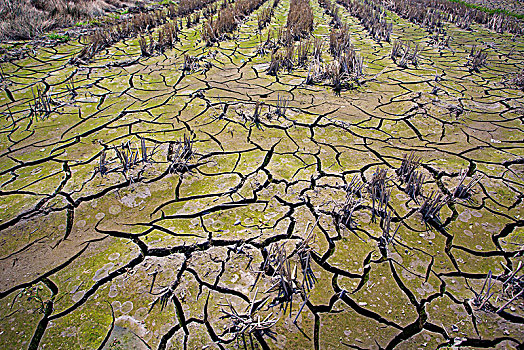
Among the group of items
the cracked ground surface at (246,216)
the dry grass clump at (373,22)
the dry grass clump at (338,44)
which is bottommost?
the cracked ground surface at (246,216)

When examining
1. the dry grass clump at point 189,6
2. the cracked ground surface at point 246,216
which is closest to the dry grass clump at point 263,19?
the dry grass clump at point 189,6

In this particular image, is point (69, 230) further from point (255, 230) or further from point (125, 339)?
point (255, 230)

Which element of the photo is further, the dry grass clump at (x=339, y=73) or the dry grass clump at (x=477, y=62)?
the dry grass clump at (x=477, y=62)

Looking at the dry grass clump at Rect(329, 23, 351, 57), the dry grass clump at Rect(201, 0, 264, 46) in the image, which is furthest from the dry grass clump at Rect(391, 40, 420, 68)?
the dry grass clump at Rect(201, 0, 264, 46)

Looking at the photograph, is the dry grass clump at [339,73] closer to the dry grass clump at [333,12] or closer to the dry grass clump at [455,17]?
the dry grass clump at [333,12]

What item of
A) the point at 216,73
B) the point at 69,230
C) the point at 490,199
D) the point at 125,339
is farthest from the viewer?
the point at 216,73

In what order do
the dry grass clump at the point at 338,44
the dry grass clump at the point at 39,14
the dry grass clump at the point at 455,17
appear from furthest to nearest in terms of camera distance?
1. the dry grass clump at the point at 455,17
2. the dry grass clump at the point at 39,14
3. the dry grass clump at the point at 338,44

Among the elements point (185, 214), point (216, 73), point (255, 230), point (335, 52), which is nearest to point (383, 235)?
point (255, 230)

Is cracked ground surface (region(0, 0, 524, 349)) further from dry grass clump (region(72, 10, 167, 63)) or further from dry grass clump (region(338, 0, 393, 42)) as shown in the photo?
dry grass clump (region(338, 0, 393, 42))
